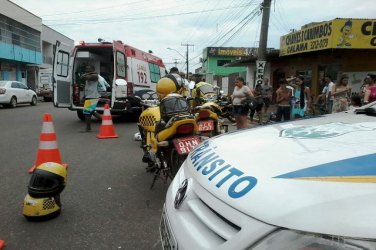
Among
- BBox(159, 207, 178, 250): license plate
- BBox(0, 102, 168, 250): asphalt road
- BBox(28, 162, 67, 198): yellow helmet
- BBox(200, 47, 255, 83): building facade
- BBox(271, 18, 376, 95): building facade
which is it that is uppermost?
BBox(200, 47, 255, 83): building facade

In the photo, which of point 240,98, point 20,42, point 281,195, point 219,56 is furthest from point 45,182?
point 219,56

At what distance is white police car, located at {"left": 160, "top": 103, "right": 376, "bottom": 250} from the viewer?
134 cm

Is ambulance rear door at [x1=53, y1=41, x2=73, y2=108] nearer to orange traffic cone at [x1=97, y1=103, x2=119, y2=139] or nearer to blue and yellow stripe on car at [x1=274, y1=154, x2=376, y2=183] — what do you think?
orange traffic cone at [x1=97, y1=103, x2=119, y2=139]

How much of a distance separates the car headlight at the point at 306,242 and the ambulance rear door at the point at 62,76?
11549 mm

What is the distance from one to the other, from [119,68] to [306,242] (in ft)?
36.1

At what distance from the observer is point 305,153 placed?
1829mm

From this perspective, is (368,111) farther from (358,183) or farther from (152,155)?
(152,155)

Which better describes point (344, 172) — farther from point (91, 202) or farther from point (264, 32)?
point (264, 32)

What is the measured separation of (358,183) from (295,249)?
1.19 ft

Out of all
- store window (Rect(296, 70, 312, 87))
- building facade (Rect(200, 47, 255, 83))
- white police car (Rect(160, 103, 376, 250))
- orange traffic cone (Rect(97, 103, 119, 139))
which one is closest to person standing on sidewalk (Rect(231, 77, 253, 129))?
orange traffic cone (Rect(97, 103, 119, 139))

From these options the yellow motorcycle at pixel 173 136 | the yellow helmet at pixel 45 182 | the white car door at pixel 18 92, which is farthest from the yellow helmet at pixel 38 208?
the white car door at pixel 18 92

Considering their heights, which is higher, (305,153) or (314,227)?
(305,153)

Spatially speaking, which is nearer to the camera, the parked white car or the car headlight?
the car headlight

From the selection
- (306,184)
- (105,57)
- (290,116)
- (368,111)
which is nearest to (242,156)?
(306,184)
